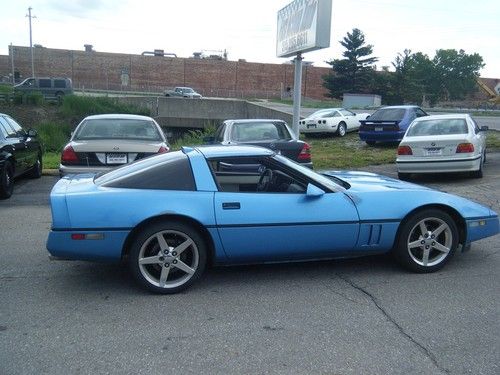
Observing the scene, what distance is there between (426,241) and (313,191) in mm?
1242

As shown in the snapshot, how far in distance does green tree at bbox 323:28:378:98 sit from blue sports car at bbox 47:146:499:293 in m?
61.4

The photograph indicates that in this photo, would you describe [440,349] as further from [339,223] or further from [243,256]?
[243,256]

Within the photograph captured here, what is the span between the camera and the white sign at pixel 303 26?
14.5 metres

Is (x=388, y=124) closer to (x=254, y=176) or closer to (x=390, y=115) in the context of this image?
(x=390, y=115)

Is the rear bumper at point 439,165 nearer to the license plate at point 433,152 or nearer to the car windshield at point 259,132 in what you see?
the license plate at point 433,152

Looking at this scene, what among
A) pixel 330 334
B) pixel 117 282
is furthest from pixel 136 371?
pixel 117 282

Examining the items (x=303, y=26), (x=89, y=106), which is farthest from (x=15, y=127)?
(x=89, y=106)

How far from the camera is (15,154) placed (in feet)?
31.6

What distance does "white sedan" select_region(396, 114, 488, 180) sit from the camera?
35.4ft

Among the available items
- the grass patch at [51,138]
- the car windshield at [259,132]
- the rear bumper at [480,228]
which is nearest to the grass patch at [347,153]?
the car windshield at [259,132]

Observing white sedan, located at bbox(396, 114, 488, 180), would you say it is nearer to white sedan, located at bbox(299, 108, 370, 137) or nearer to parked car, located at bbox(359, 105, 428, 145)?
parked car, located at bbox(359, 105, 428, 145)

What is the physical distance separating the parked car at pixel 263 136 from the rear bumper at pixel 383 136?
756 cm

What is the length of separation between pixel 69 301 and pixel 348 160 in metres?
10.9

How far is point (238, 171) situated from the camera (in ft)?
16.3
